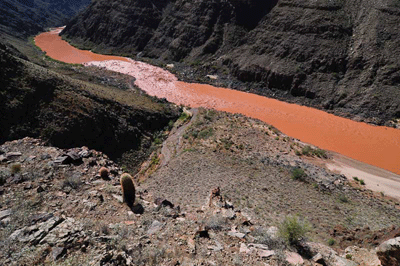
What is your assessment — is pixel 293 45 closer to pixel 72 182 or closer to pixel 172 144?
pixel 172 144

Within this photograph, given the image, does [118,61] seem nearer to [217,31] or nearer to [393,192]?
[217,31]

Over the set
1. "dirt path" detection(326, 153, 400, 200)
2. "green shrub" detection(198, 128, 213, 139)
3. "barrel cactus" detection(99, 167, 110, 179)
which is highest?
"barrel cactus" detection(99, 167, 110, 179)

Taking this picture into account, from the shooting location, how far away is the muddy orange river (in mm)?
25234

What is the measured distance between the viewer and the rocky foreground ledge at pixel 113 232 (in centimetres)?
578

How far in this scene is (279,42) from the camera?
42312mm

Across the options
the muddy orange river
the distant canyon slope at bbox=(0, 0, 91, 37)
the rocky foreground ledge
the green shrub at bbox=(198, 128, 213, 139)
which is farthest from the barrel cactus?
the distant canyon slope at bbox=(0, 0, 91, 37)

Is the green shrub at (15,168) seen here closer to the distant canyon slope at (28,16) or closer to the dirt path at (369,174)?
the dirt path at (369,174)

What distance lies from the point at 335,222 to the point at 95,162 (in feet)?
36.2

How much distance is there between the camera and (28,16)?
315ft

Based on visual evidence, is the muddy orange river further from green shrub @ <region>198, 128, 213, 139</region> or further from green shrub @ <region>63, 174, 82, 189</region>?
green shrub @ <region>63, 174, 82, 189</region>

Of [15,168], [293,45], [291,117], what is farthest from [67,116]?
[293,45]

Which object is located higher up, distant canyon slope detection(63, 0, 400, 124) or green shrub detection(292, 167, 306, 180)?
distant canyon slope detection(63, 0, 400, 124)

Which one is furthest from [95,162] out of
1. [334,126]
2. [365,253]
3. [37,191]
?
[334,126]

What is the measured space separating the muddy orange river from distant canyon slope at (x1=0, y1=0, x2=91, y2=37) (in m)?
42.3
